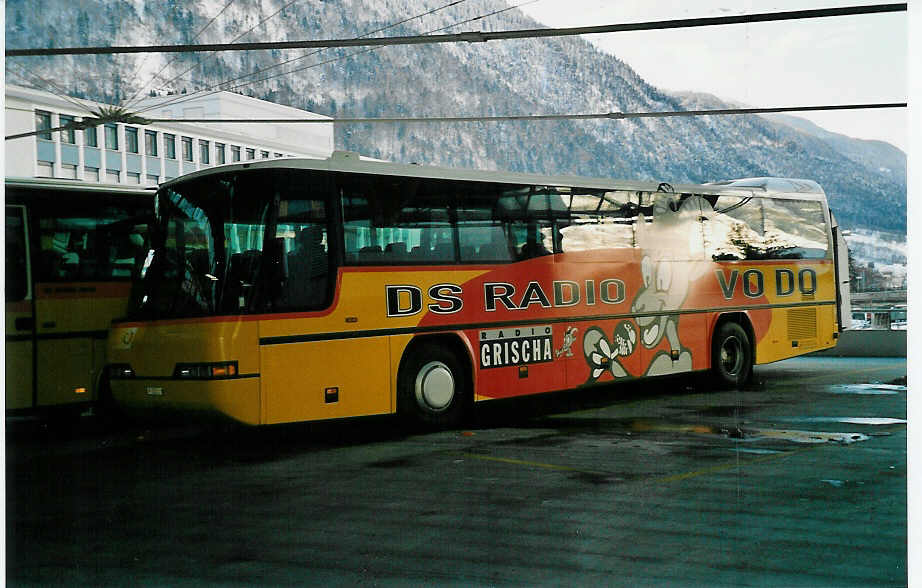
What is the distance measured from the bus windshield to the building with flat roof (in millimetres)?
256

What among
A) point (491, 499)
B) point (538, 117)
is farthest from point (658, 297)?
Result: point (491, 499)

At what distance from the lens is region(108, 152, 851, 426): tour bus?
29.5 ft

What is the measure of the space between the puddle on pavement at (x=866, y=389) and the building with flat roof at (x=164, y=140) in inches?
216

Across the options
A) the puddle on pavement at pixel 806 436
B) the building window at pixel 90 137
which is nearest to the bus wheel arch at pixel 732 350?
the puddle on pavement at pixel 806 436

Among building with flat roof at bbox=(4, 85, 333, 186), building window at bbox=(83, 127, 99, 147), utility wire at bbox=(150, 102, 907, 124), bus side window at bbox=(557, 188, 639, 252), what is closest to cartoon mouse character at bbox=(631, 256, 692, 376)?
bus side window at bbox=(557, 188, 639, 252)

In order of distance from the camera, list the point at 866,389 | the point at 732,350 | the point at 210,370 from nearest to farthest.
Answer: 1. the point at 210,370
2. the point at 866,389
3. the point at 732,350

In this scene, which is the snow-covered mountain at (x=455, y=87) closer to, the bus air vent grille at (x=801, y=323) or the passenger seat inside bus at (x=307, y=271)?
the passenger seat inside bus at (x=307, y=271)

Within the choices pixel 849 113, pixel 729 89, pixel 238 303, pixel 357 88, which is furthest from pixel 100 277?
pixel 849 113

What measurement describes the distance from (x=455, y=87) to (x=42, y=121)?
10.9ft

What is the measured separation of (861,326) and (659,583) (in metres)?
4.31

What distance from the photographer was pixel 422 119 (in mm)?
8484

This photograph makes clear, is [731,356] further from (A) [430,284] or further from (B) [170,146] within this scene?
(B) [170,146]

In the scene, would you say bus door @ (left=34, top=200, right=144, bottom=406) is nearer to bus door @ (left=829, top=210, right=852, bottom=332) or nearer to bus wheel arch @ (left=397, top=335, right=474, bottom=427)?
bus wheel arch @ (left=397, top=335, right=474, bottom=427)

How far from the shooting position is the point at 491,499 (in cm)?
736
